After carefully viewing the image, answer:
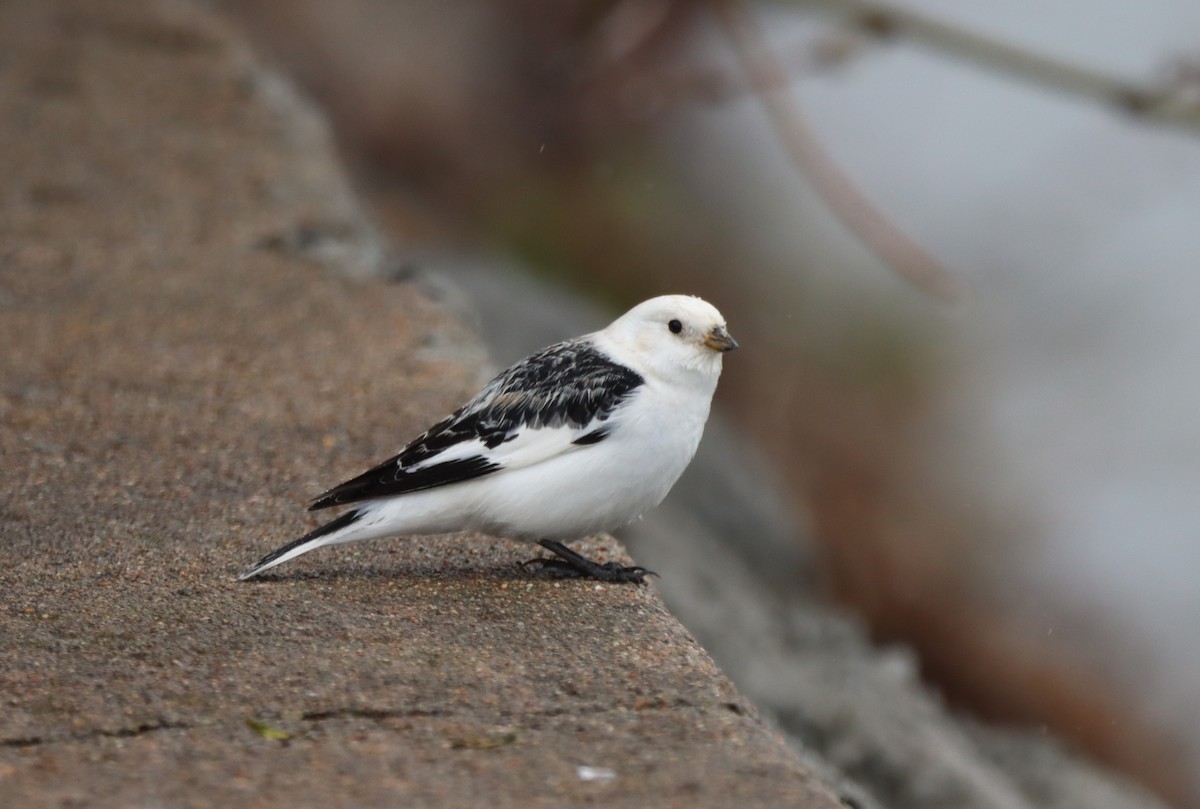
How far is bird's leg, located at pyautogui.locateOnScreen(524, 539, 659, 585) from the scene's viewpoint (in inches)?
132

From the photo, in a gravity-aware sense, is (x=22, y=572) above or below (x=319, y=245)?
below

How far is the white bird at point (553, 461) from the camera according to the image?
3.27m

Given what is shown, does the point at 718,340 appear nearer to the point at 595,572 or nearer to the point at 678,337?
the point at 678,337

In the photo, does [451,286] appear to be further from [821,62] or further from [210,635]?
[210,635]

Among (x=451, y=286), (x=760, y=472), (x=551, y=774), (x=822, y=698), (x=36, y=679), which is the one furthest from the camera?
(x=760, y=472)

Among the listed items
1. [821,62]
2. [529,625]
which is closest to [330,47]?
[821,62]

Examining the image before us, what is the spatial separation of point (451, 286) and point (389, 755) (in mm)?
2983

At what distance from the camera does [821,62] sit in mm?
4090

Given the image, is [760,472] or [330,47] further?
[330,47]

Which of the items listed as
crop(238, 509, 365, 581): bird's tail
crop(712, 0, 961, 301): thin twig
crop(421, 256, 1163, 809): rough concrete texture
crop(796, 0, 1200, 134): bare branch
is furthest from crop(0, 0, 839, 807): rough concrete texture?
crop(796, 0, 1200, 134): bare branch

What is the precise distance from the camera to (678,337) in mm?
3537

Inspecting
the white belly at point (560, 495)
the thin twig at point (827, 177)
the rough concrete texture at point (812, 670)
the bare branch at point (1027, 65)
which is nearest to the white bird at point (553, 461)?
the white belly at point (560, 495)

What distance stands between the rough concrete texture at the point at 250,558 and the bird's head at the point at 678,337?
0.49m

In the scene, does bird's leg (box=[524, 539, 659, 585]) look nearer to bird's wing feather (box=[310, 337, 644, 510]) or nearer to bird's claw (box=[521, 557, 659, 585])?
bird's claw (box=[521, 557, 659, 585])
